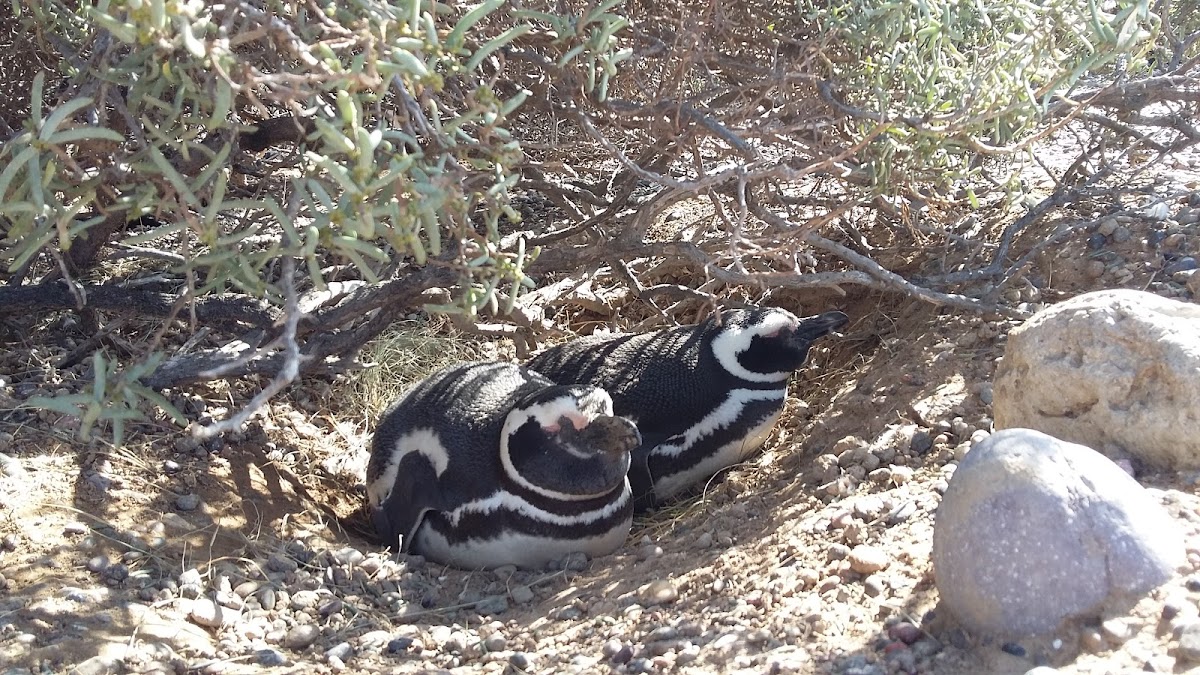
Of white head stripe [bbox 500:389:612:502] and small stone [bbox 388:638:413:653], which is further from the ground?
white head stripe [bbox 500:389:612:502]

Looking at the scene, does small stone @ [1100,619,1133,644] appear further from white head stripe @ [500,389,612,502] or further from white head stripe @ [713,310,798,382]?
white head stripe @ [713,310,798,382]

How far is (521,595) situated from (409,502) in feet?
2.05

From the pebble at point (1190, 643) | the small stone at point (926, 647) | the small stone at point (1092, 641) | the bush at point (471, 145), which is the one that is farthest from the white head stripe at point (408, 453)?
the pebble at point (1190, 643)

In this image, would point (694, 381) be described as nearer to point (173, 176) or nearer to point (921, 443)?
point (921, 443)

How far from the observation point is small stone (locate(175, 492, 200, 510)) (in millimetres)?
3278

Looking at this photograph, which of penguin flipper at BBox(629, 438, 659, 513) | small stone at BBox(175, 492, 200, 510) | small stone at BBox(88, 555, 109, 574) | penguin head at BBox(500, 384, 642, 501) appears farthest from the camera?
penguin flipper at BBox(629, 438, 659, 513)

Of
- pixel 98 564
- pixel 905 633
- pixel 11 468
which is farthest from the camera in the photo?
pixel 11 468

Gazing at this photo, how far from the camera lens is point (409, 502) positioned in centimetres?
358

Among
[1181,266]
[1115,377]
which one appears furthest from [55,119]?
[1181,266]

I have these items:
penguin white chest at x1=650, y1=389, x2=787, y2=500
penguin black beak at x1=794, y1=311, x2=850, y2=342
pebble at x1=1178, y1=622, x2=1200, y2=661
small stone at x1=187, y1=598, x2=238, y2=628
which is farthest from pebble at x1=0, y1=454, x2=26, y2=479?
pebble at x1=1178, y1=622, x2=1200, y2=661

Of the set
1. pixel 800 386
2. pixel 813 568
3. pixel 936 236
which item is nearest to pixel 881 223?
pixel 936 236

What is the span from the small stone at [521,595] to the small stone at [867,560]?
3.57 ft

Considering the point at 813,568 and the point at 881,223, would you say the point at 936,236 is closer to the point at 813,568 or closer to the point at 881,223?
the point at 881,223

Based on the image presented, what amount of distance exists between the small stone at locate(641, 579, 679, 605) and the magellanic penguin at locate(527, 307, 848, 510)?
114 cm
